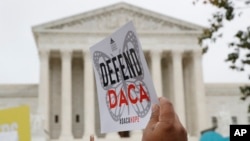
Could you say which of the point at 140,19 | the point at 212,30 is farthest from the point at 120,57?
the point at 140,19

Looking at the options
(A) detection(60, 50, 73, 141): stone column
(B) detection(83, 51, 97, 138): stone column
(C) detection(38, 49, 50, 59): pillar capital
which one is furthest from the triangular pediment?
(B) detection(83, 51, 97, 138): stone column

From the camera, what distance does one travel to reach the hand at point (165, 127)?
8.31ft

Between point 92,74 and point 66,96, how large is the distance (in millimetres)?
3980

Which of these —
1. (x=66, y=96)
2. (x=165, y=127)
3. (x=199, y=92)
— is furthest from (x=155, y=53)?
(x=165, y=127)

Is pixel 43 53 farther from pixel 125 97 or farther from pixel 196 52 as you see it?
pixel 125 97

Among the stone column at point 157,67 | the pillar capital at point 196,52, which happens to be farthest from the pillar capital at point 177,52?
the stone column at point 157,67

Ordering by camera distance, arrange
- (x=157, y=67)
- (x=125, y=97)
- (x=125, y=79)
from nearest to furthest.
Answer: (x=125, y=79), (x=125, y=97), (x=157, y=67)

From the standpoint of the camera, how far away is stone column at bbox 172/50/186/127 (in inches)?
2270

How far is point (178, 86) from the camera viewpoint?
58.3 meters

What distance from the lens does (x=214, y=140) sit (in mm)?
6453

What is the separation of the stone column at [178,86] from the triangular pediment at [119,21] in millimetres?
3149

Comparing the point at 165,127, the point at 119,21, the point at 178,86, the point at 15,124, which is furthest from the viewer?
the point at 119,21

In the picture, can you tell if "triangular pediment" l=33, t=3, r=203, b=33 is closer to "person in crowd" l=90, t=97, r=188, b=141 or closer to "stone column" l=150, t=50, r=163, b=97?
"stone column" l=150, t=50, r=163, b=97

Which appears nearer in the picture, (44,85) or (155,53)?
(44,85)
